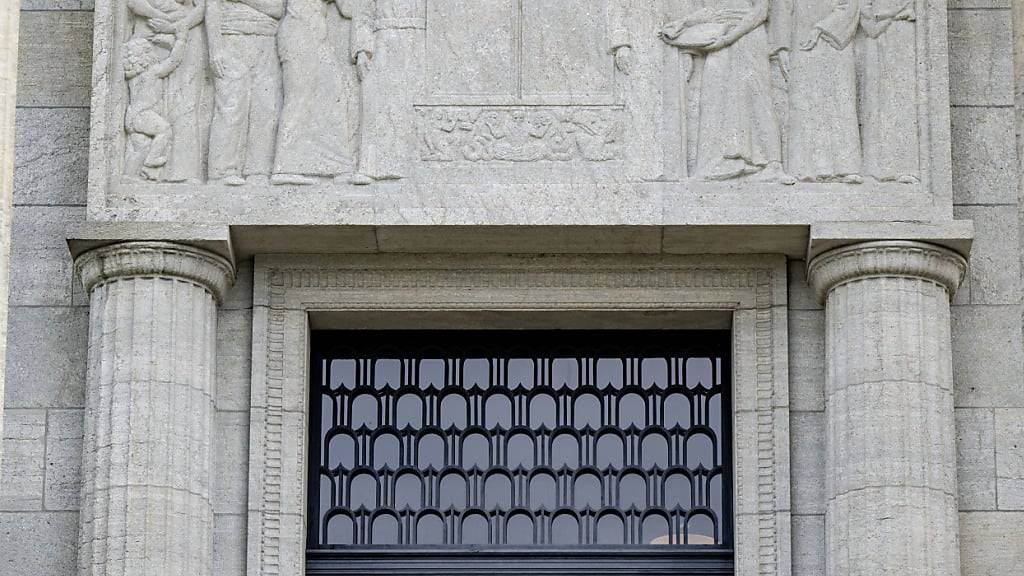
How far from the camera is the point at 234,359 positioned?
18797 millimetres

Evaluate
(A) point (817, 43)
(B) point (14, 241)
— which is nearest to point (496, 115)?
(A) point (817, 43)

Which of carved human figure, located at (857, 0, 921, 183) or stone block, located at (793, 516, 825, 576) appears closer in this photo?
stone block, located at (793, 516, 825, 576)

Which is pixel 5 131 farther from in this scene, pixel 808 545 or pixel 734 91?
pixel 808 545

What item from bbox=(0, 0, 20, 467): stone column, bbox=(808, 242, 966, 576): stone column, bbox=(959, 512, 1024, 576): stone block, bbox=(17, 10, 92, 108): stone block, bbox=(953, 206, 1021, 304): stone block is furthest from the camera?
bbox=(17, 10, 92, 108): stone block

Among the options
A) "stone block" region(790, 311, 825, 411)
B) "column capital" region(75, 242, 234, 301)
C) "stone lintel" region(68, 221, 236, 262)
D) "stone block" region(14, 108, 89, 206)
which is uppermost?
"stone block" region(14, 108, 89, 206)

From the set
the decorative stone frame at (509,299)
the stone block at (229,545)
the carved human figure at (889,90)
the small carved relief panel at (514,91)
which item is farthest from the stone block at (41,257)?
the carved human figure at (889,90)

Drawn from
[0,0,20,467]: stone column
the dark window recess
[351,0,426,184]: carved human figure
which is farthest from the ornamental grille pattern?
[0,0,20,467]: stone column

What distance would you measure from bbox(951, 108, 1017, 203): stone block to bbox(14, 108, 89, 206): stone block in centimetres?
624

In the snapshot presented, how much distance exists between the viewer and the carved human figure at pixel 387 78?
18.6 m

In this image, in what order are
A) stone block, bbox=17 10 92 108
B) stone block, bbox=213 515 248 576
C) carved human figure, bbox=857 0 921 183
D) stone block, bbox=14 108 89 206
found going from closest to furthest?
stone block, bbox=213 515 248 576
carved human figure, bbox=857 0 921 183
stone block, bbox=14 108 89 206
stone block, bbox=17 10 92 108

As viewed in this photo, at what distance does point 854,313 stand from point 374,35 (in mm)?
3910

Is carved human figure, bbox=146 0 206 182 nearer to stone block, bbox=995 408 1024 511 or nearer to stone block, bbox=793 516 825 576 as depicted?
stone block, bbox=793 516 825 576

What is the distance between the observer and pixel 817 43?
18891 mm

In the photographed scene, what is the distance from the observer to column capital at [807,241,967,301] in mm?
18297
